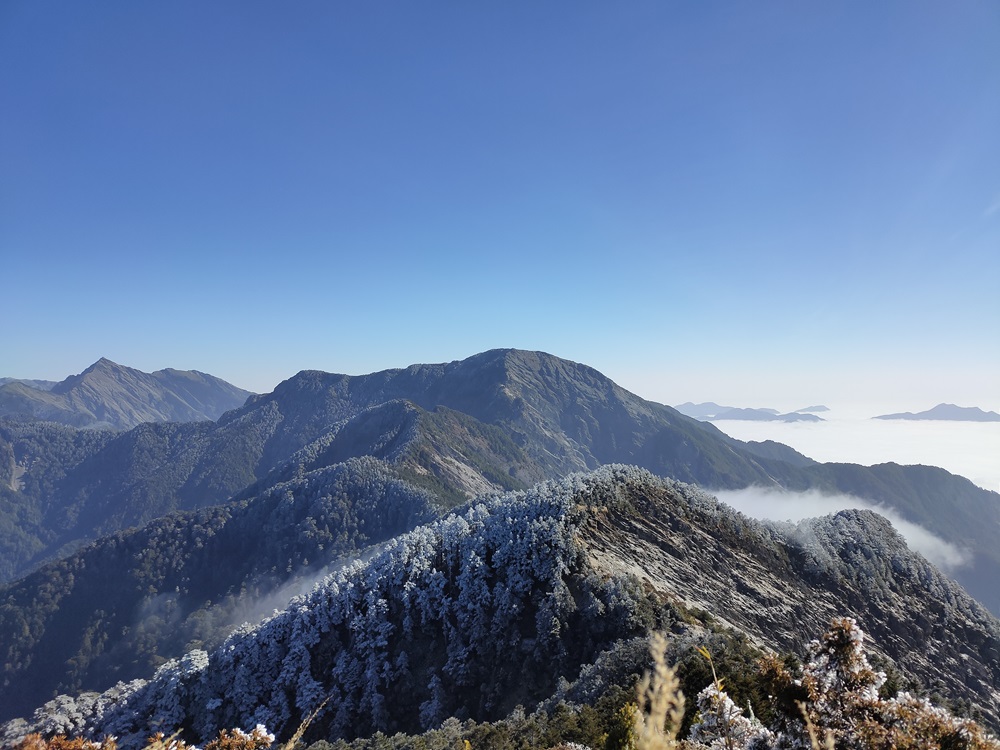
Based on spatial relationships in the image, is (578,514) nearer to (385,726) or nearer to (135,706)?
(385,726)

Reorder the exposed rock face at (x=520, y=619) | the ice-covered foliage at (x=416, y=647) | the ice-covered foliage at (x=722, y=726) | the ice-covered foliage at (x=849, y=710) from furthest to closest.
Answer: the exposed rock face at (x=520, y=619) < the ice-covered foliage at (x=416, y=647) < the ice-covered foliage at (x=722, y=726) < the ice-covered foliage at (x=849, y=710)

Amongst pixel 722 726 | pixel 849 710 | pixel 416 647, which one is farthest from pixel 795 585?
pixel 722 726

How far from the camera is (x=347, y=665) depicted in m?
63.3

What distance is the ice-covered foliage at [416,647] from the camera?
56438 mm

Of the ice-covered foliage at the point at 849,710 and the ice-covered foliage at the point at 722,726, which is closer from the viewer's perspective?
the ice-covered foliage at the point at 849,710

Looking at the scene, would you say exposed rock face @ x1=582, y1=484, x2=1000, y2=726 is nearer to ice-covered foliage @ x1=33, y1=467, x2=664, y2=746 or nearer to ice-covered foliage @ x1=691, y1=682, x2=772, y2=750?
ice-covered foliage @ x1=33, y1=467, x2=664, y2=746

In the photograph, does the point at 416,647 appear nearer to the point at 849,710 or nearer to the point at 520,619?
the point at 520,619

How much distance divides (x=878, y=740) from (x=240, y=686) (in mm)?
72138

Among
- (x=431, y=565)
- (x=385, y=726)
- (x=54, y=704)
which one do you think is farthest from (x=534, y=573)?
(x=54, y=704)

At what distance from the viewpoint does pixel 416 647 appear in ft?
210

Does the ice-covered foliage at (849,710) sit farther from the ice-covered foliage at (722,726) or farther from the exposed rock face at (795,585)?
the exposed rock face at (795,585)

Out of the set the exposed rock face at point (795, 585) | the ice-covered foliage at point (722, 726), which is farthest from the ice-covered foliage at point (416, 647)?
the ice-covered foliage at point (722, 726)

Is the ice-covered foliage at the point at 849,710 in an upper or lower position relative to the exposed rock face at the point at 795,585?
upper

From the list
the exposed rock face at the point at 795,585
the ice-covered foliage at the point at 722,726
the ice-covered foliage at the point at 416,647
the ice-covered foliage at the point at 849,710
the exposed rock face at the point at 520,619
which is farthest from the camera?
the exposed rock face at the point at 795,585
